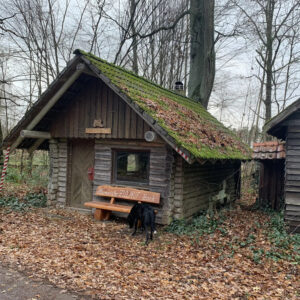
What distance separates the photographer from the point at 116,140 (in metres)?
9.96

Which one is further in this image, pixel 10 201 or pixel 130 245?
pixel 10 201

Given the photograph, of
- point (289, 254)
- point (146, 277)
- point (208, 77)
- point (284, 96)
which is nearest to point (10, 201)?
point (146, 277)

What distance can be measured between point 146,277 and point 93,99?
643 centimetres

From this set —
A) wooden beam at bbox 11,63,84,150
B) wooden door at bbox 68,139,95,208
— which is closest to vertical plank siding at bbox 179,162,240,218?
wooden door at bbox 68,139,95,208

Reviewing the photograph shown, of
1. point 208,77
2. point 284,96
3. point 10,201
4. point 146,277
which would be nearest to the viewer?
point 146,277

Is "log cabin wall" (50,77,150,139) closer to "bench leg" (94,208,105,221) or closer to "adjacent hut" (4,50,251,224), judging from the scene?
"adjacent hut" (4,50,251,224)

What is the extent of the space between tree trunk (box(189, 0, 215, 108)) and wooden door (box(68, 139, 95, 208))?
782 centimetres

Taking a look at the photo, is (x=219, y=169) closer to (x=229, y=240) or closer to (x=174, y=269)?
(x=229, y=240)

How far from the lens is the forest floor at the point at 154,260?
16.8 feet

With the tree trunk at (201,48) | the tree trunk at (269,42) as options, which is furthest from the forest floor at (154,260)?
the tree trunk at (269,42)

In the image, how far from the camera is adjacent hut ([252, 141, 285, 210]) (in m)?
11.2

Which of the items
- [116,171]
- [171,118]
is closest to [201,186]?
[116,171]

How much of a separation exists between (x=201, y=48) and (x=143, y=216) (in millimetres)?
11292

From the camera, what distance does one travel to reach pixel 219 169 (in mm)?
13102
